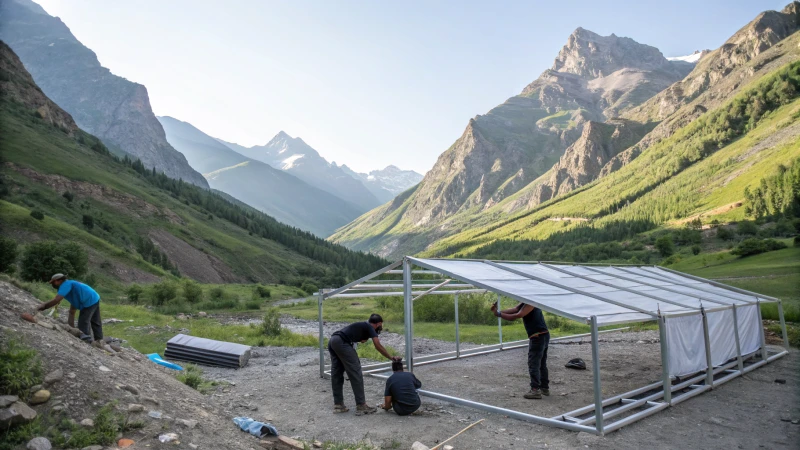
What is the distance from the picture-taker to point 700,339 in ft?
40.2

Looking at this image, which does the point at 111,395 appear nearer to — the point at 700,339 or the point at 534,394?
the point at 534,394

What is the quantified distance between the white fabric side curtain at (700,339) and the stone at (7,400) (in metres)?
12.8

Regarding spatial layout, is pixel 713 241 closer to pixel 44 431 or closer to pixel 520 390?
pixel 520 390

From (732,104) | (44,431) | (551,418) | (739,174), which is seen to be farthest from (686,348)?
A: (732,104)

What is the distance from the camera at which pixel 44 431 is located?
22.2 ft

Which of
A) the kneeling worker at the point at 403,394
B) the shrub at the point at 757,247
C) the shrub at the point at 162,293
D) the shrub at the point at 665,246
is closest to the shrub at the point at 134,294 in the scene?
the shrub at the point at 162,293

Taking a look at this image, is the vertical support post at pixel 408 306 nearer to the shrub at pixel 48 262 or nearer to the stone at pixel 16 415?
the stone at pixel 16 415

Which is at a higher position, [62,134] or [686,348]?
[62,134]

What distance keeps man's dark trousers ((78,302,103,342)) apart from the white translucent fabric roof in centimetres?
826

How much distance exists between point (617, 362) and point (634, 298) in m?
5.17

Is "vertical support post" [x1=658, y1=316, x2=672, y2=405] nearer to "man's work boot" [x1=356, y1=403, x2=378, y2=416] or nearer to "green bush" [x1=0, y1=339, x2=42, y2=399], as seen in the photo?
"man's work boot" [x1=356, y1=403, x2=378, y2=416]

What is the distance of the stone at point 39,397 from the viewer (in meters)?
7.22

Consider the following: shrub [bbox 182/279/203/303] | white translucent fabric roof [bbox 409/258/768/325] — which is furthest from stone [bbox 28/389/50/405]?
shrub [bbox 182/279/203/303]

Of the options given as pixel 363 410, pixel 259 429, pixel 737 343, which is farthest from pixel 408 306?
pixel 737 343
